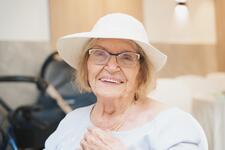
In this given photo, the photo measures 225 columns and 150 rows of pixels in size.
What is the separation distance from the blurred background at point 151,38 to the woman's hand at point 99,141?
1797mm

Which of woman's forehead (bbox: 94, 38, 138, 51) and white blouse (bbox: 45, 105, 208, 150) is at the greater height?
woman's forehead (bbox: 94, 38, 138, 51)

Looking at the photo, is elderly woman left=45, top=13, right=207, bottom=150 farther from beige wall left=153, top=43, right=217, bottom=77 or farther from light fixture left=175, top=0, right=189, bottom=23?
light fixture left=175, top=0, right=189, bottom=23

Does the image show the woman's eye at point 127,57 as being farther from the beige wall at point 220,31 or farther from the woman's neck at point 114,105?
the beige wall at point 220,31

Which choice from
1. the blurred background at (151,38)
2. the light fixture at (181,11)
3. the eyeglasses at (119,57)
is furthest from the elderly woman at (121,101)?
the light fixture at (181,11)

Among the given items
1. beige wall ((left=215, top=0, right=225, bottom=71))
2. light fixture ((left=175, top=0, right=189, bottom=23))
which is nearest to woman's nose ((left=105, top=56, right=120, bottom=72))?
light fixture ((left=175, top=0, right=189, bottom=23))

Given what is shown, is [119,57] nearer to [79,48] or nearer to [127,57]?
[127,57]

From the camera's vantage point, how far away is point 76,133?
55.7 inches

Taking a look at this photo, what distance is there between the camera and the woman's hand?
1.21 meters

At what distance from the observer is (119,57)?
1.30 meters

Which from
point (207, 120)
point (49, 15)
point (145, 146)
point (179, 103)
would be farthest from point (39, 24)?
point (145, 146)

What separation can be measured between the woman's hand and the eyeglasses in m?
0.24

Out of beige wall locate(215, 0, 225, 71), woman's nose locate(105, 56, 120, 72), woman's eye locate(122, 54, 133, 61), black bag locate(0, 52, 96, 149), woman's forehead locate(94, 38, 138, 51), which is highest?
woman's forehead locate(94, 38, 138, 51)

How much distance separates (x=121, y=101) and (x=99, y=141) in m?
0.20

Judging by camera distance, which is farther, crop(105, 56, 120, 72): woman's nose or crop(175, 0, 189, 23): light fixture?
crop(175, 0, 189, 23): light fixture
